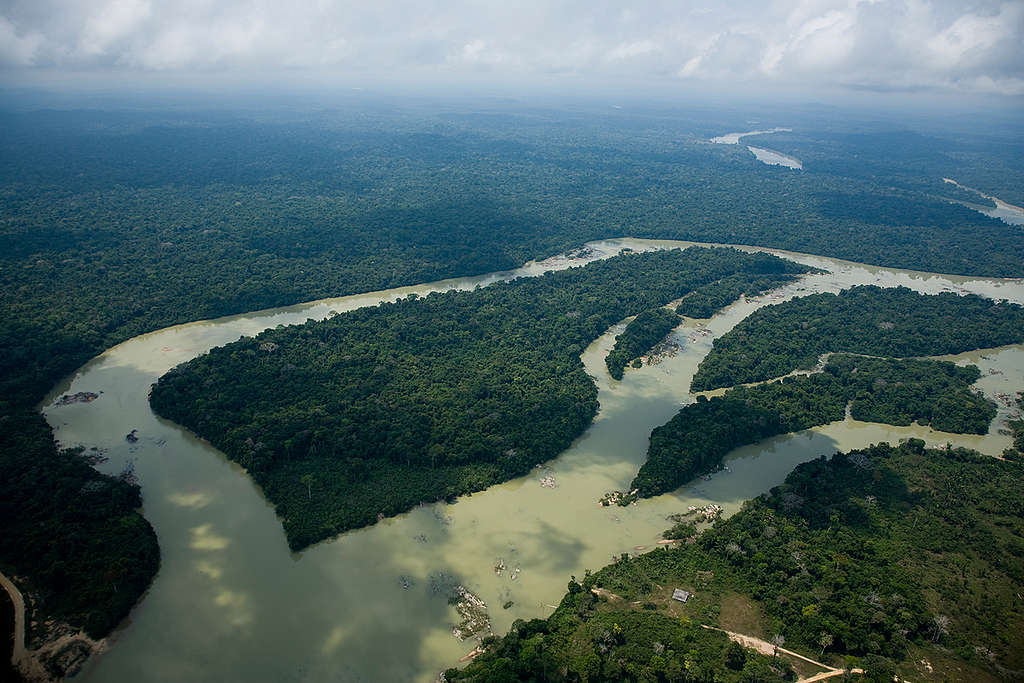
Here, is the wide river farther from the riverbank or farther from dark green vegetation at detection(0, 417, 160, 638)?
dark green vegetation at detection(0, 417, 160, 638)

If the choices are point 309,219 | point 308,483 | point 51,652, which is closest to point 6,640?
point 51,652

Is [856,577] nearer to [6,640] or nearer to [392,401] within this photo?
[392,401]

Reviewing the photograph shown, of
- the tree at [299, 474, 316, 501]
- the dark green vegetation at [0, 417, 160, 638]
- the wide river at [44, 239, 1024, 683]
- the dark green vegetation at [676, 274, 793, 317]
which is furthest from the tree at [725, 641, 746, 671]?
the dark green vegetation at [676, 274, 793, 317]

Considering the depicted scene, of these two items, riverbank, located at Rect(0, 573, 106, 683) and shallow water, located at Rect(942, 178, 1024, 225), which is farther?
shallow water, located at Rect(942, 178, 1024, 225)

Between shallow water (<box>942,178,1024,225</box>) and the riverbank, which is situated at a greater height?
the riverbank

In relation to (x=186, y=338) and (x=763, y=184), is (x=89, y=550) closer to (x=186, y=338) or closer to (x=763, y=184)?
(x=186, y=338)

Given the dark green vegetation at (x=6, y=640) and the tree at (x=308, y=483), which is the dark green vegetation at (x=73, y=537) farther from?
the tree at (x=308, y=483)
